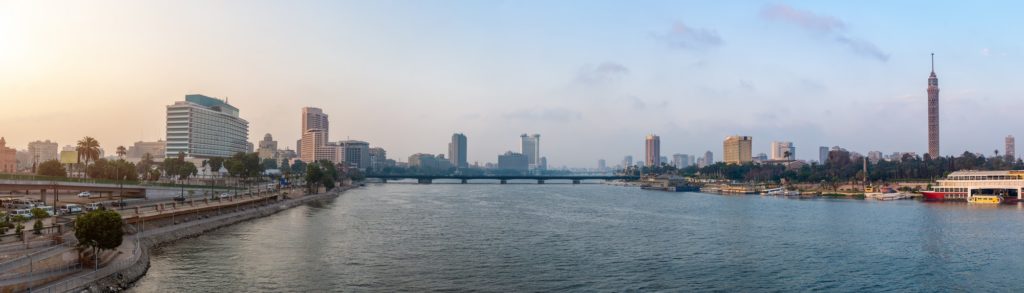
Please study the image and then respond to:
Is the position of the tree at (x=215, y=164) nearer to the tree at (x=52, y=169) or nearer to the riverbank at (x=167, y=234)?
the tree at (x=52, y=169)

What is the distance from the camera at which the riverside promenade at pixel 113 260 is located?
3109 cm

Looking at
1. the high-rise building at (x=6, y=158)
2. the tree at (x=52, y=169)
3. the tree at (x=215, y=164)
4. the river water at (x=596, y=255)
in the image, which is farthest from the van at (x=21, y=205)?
the high-rise building at (x=6, y=158)

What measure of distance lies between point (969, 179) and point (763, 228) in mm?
88103

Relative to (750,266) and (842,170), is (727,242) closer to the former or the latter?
(750,266)

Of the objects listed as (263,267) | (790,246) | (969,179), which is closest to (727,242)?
→ (790,246)

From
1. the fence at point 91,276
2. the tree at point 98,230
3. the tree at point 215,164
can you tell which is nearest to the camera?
the fence at point 91,276

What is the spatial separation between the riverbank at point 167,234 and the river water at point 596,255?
963mm

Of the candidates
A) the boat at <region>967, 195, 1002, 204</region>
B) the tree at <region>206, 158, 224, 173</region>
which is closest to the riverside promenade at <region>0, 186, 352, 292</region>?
the tree at <region>206, 158, 224, 173</region>

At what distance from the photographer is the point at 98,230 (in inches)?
1412

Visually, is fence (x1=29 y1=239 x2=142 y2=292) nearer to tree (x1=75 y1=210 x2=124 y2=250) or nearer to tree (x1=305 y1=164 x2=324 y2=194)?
tree (x1=75 y1=210 x2=124 y2=250)

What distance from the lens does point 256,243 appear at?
58344mm

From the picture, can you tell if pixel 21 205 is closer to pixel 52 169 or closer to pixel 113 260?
pixel 113 260

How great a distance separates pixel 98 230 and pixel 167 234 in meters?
23.0

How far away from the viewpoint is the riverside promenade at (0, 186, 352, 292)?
102 ft
